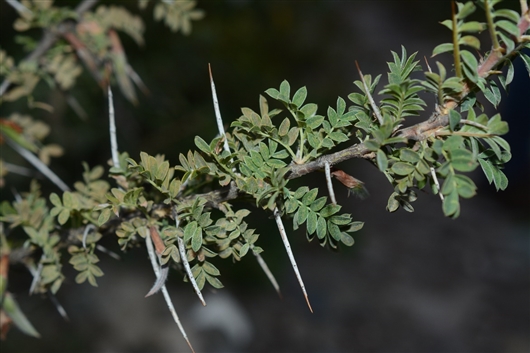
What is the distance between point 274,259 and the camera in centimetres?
260

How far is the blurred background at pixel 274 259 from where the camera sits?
84.0 inches

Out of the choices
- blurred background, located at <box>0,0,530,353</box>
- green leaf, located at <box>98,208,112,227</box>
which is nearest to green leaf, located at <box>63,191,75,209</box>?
green leaf, located at <box>98,208,112,227</box>

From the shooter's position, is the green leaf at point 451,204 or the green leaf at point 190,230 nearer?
the green leaf at point 451,204

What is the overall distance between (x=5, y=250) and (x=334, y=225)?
599 millimetres

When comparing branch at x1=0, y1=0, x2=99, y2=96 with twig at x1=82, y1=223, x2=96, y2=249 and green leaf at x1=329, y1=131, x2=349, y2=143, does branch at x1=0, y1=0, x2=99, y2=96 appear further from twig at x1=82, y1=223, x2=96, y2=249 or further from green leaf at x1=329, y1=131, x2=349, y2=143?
green leaf at x1=329, y1=131, x2=349, y2=143

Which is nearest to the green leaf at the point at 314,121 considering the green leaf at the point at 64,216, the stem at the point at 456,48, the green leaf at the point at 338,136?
the green leaf at the point at 338,136

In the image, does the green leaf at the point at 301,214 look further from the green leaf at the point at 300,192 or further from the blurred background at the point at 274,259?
the blurred background at the point at 274,259

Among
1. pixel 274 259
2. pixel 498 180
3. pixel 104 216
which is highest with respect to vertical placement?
pixel 104 216

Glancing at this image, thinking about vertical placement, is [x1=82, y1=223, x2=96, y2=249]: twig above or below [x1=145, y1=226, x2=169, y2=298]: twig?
above

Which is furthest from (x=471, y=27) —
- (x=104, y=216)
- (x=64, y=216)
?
(x=64, y=216)

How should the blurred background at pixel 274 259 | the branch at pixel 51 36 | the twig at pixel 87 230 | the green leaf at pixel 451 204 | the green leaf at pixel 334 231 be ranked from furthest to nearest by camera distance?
the blurred background at pixel 274 259 → the branch at pixel 51 36 → the twig at pixel 87 230 → the green leaf at pixel 334 231 → the green leaf at pixel 451 204

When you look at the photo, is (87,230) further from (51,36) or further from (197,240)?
(51,36)

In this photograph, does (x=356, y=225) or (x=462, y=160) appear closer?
(x=462, y=160)

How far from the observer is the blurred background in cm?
213
